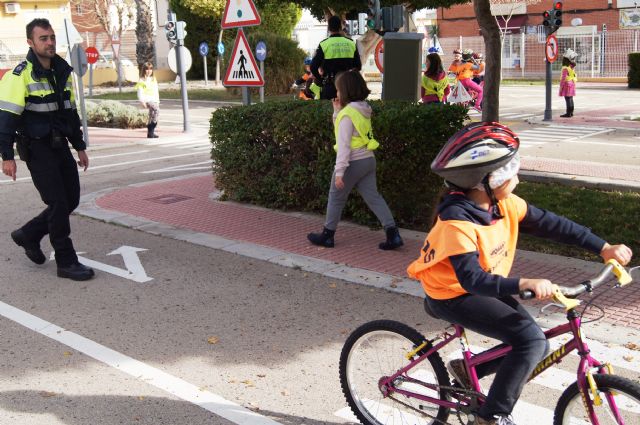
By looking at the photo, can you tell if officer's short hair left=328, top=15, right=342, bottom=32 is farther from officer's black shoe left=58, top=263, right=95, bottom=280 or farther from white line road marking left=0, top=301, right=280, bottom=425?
white line road marking left=0, top=301, right=280, bottom=425

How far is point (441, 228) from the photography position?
3066mm

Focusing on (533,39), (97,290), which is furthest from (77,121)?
(533,39)

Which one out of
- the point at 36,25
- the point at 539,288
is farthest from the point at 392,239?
the point at 539,288

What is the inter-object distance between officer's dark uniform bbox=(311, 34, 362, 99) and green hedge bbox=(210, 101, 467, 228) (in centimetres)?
117

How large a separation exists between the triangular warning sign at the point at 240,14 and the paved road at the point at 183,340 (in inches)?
112

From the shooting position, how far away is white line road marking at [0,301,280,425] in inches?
157

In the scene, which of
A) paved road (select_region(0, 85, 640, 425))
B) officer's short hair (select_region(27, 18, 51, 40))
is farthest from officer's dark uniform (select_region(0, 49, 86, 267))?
paved road (select_region(0, 85, 640, 425))

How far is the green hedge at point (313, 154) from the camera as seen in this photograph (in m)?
7.61

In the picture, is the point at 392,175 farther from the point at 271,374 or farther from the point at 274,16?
the point at 274,16

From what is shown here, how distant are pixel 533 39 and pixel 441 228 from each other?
40.8 metres

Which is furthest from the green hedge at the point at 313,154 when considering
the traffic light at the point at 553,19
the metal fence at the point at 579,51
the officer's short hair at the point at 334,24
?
the metal fence at the point at 579,51

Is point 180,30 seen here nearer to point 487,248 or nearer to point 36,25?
point 36,25

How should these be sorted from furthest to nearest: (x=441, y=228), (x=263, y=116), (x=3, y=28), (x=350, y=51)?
(x=3, y=28)
(x=350, y=51)
(x=263, y=116)
(x=441, y=228)

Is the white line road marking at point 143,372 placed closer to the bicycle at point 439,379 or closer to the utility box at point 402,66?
the bicycle at point 439,379
